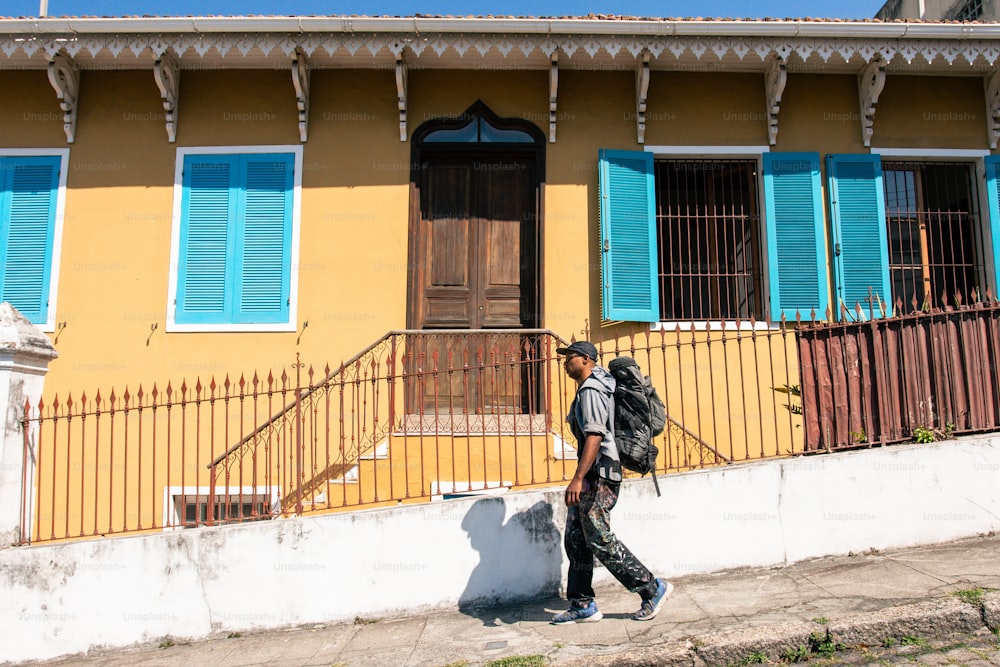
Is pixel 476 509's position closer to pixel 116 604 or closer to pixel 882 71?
pixel 116 604

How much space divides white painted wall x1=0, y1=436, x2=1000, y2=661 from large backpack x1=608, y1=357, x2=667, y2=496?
845 mm

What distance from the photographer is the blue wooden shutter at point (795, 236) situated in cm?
817

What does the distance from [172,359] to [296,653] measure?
4.13 metres

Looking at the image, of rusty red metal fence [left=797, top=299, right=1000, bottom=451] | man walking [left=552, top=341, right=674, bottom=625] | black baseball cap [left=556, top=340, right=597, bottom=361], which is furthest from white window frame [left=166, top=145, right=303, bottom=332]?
rusty red metal fence [left=797, top=299, right=1000, bottom=451]

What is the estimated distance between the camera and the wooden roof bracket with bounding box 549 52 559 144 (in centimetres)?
802

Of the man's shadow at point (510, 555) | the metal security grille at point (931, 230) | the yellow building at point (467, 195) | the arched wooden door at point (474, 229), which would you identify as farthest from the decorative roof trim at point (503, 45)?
the man's shadow at point (510, 555)

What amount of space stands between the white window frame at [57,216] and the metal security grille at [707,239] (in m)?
6.19

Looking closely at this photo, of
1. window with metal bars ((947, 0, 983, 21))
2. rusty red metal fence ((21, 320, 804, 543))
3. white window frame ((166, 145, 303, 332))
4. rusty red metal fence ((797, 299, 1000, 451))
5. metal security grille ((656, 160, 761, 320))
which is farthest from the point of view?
window with metal bars ((947, 0, 983, 21))

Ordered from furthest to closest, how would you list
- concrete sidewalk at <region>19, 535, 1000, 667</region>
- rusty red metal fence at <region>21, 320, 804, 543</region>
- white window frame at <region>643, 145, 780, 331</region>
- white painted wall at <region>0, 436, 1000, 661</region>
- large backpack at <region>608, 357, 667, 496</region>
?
white window frame at <region>643, 145, 780, 331</region> < rusty red metal fence at <region>21, 320, 804, 543</region> < white painted wall at <region>0, 436, 1000, 661</region> < large backpack at <region>608, 357, 667, 496</region> < concrete sidewalk at <region>19, 535, 1000, 667</region>

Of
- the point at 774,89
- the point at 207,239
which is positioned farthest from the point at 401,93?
the point at 774,89

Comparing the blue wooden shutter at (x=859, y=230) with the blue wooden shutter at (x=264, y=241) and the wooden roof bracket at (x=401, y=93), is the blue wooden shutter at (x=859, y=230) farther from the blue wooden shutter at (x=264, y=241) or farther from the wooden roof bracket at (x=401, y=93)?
the blue wooden shutter at (x=264, y=241)

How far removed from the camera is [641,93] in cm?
820

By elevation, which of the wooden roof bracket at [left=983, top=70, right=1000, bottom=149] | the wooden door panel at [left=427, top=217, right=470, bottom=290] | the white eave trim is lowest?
the wooden door panel at [left=427, top=217, right=470, bottom=290]

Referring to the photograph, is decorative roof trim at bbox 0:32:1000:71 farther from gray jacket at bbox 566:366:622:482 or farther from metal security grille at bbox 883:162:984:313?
gray jacket at bbox 566:366:622:482
